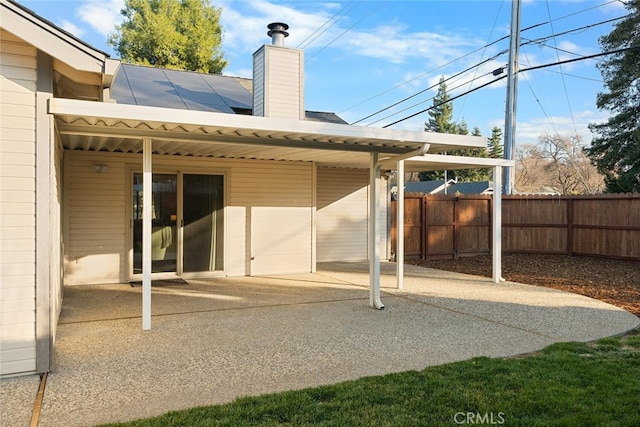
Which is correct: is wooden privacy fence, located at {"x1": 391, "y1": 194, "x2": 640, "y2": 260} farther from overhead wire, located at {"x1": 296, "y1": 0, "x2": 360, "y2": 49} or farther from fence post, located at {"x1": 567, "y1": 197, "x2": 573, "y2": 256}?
overhead wire, located at {"x1": 296, "y1": 0, "x2": 360, "y2": 49}

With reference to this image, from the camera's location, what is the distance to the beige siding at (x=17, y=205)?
3967 millimetres

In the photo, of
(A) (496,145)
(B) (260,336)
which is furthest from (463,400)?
(A) (496,145)

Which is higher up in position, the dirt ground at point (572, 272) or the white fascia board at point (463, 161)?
the white fascia board at point (463, 161)

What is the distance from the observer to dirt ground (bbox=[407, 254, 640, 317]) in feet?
27.0

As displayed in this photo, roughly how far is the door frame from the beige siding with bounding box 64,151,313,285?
0.07 ft

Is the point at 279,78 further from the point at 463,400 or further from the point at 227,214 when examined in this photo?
the point at 463,400

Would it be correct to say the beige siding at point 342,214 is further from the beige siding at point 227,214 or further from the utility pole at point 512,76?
the utility pole at point 512,76

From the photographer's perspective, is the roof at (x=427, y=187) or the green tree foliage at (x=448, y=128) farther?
the green tree foliage at (x=448, y=128)

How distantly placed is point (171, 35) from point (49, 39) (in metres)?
19.4

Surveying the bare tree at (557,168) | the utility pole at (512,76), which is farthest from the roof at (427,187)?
the utility pole at (512,76)

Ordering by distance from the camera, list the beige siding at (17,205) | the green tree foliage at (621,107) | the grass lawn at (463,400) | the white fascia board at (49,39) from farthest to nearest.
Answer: the green tree foliage at (621,107) < the beige siding at (17,205) < the white fascia board at (49,39) < the grass lawn at (463,400)

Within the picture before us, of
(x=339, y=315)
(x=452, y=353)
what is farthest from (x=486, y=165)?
(x=452, y=353)

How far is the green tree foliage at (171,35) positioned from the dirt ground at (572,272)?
49.9 ft

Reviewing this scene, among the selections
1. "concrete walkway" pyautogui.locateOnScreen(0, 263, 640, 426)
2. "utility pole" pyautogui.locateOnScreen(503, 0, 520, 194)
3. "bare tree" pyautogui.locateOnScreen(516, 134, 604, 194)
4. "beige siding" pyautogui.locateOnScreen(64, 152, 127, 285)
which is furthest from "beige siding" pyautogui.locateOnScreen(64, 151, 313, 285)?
"bare tree" pyautogui.locateOnScreen(516, 134, 604, 194)
